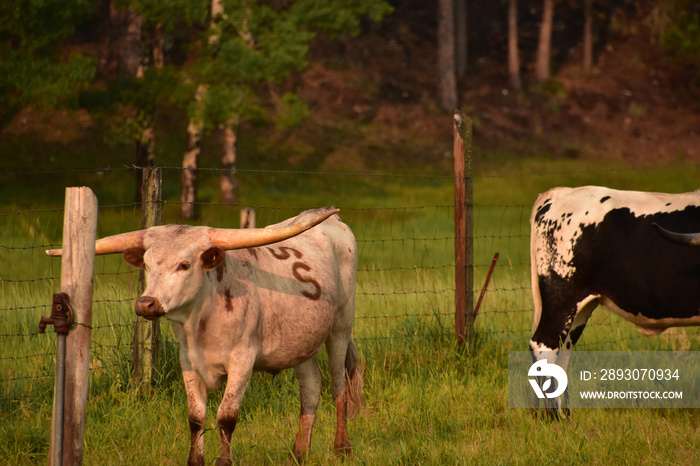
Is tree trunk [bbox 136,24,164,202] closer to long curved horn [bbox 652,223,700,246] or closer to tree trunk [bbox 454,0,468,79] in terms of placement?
long curved horn [bbox 652,223,700,246]

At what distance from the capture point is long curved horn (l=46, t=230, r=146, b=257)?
4.33 metres

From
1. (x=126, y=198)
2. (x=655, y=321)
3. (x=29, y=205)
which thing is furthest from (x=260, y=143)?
(x=655, y=321)

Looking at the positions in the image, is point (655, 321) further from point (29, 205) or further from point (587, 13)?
point (587, 13)

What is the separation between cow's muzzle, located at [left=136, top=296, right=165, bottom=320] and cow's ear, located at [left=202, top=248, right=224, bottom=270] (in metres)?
0.39

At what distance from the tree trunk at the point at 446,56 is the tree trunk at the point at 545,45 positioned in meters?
3.77

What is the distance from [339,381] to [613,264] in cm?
210

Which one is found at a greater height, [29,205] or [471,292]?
[29,205]

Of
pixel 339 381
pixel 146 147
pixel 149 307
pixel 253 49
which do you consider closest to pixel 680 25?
pixel 253 49

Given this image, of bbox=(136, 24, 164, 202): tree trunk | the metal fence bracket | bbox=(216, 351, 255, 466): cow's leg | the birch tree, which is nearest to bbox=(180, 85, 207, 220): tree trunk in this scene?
bbox=(136, 24, 164, 202): tree trunk

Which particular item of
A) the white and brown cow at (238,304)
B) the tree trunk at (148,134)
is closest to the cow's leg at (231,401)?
the white and brown cow at (238,304)

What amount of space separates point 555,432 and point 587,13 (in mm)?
29796

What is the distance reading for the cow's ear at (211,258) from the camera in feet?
14.0

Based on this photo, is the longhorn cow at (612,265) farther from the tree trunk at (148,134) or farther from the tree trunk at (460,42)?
the tree trunk at (460,42)

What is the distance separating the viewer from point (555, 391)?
5.92 meters
